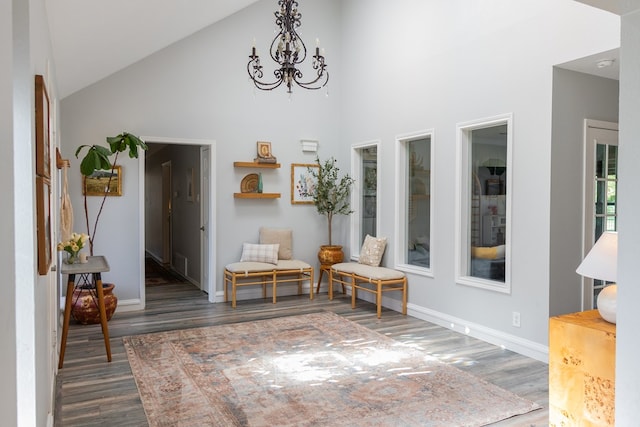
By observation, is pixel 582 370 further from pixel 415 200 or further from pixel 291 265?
pixel 291 265

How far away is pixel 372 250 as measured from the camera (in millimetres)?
5992

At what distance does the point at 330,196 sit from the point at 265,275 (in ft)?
4.74

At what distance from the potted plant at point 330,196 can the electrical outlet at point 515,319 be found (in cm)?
267

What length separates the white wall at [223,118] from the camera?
5.61 m

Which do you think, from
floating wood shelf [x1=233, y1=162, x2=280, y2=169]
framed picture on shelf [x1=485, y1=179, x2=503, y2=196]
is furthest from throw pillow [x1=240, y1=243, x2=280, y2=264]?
framed picture on shelf [x1=485, y1=179, x2=503, y2=196]

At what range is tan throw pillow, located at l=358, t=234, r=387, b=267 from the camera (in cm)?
593

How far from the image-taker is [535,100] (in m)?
4.06

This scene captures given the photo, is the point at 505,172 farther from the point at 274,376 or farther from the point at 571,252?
the point at 274,376

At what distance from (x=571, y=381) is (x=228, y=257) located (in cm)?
450

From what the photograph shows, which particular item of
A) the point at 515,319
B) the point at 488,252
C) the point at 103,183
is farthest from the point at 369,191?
the point at 103,183

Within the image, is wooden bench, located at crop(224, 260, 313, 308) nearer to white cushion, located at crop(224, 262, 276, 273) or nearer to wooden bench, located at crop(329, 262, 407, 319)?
white cushion, located at crop(224, 262, 276, 273)

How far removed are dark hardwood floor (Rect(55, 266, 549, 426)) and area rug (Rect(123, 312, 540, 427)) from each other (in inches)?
5.4

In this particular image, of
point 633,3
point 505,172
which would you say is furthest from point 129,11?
point 505,172

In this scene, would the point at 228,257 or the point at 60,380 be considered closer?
the point at 60,380
